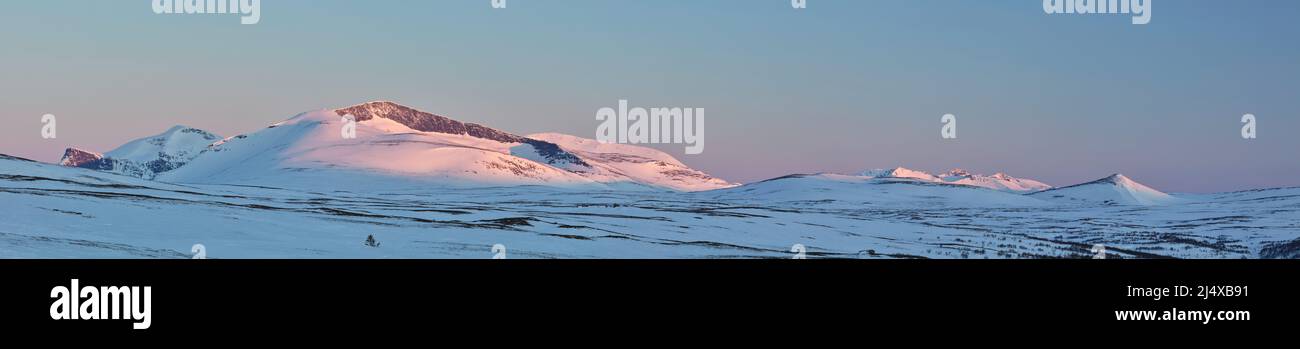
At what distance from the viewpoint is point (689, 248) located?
178ft

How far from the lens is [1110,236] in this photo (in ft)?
307
